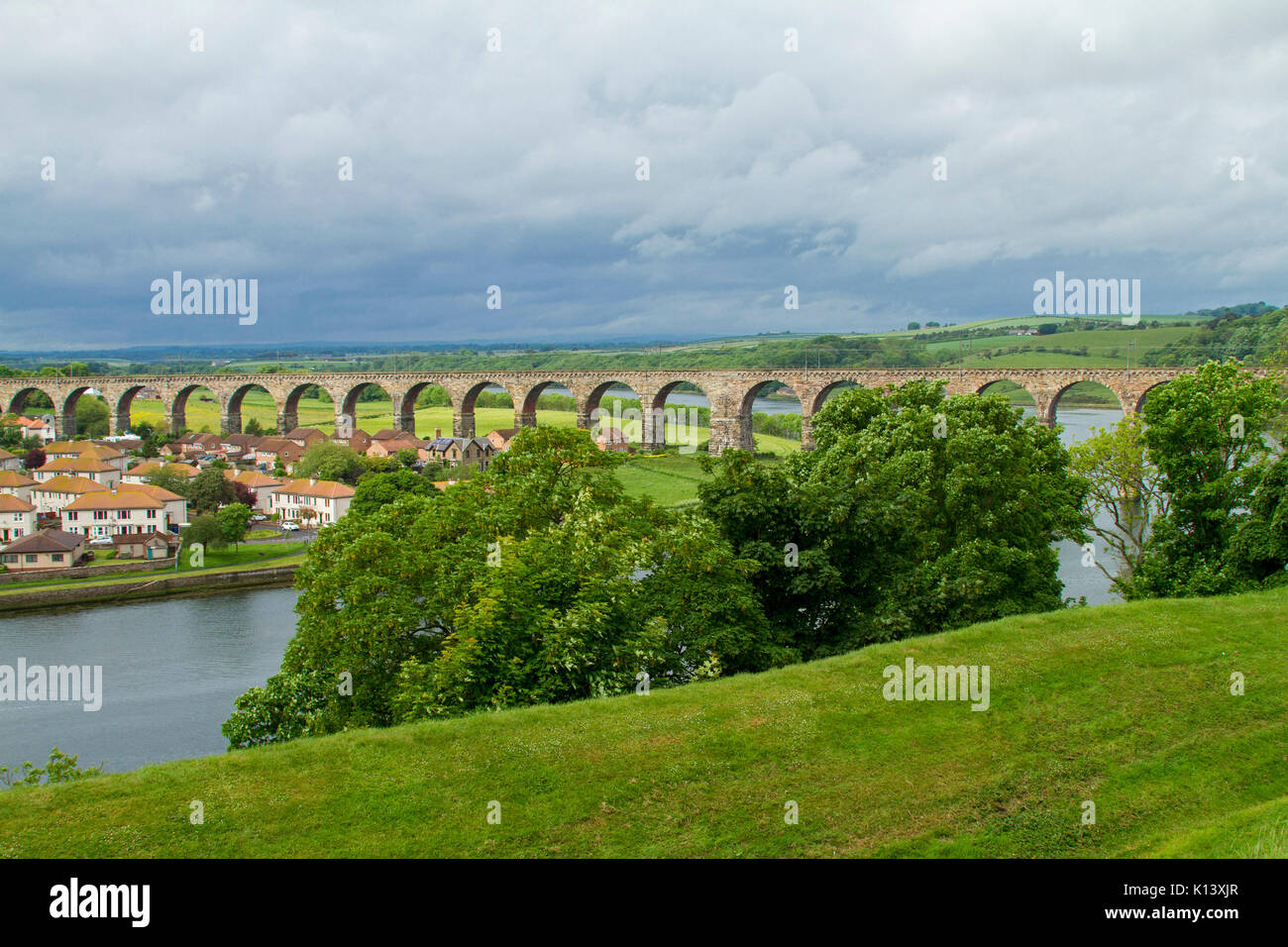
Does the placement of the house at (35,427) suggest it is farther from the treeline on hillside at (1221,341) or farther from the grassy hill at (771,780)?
the treeline on hillside at (1221,341)

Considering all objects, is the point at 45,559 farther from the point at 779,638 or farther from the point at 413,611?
the point at 779,638

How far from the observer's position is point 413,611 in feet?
52.4

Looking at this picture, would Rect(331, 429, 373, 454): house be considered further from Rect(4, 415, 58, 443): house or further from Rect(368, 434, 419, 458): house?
Rect(4, 415, 58, 443): house

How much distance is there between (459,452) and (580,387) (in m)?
11.2

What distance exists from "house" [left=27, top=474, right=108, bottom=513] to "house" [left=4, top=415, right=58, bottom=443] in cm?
3853

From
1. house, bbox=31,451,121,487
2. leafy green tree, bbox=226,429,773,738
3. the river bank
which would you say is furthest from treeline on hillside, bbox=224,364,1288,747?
house, bbox=31,451,121,487

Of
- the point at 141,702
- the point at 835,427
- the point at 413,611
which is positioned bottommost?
the point at 141,702

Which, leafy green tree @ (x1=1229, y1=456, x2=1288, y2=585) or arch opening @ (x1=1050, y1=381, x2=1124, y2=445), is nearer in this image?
leafy green tree @ (x1=1229, y1=456, x2=1288, y2=585)

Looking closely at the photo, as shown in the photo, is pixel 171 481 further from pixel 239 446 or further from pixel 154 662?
pixel 154 662

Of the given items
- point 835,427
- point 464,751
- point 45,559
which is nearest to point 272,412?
point 45,559

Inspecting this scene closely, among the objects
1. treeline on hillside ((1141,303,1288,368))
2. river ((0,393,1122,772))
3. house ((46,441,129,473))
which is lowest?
river ((0,393,1122,772))

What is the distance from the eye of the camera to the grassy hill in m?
9.38
